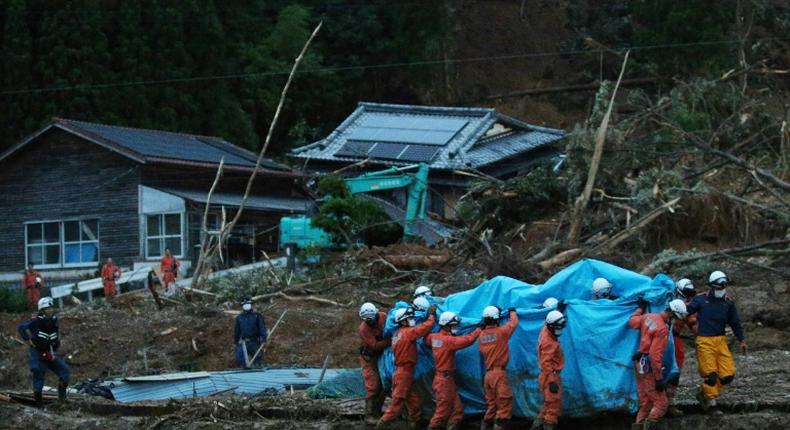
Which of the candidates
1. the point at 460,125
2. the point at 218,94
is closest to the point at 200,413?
the point at 460,125

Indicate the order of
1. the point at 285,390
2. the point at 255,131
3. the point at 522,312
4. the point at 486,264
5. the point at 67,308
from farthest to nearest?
the point at 255,131 < the point at 67,308 < the point at 486,264 < the point at 285,390 < the point at 522,312

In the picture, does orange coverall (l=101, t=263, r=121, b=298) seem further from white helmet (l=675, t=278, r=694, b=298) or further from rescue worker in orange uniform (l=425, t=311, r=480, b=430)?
white helmet (l=675, t=278, r=694, b=298)

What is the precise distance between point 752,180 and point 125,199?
18.7 metres

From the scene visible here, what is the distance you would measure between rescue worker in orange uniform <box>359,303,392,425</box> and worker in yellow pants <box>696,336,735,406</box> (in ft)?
12.6

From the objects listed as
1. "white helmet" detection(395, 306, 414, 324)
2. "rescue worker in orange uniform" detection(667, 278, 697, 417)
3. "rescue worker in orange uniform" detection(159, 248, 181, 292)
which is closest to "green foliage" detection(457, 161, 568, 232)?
"rescue worker in orange uniform" detection(159, 248, 181, 292)

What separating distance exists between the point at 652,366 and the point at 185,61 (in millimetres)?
32653

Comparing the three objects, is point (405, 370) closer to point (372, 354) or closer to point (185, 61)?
point (372, 354)

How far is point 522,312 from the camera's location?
52.1 ft

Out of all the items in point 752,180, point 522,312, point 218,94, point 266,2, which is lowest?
point 522,312

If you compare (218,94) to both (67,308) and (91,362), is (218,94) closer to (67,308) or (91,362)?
(67,308)

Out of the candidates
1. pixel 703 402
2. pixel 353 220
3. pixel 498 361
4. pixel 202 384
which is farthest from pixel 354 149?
pixel 703 402

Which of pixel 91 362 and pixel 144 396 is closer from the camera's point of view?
pixel 144 396

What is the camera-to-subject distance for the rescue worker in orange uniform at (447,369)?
15.6 m

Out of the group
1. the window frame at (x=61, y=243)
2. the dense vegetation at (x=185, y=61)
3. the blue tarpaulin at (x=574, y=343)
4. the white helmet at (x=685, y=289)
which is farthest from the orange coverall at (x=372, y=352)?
the dense vegetation at (x=185, y=61)
